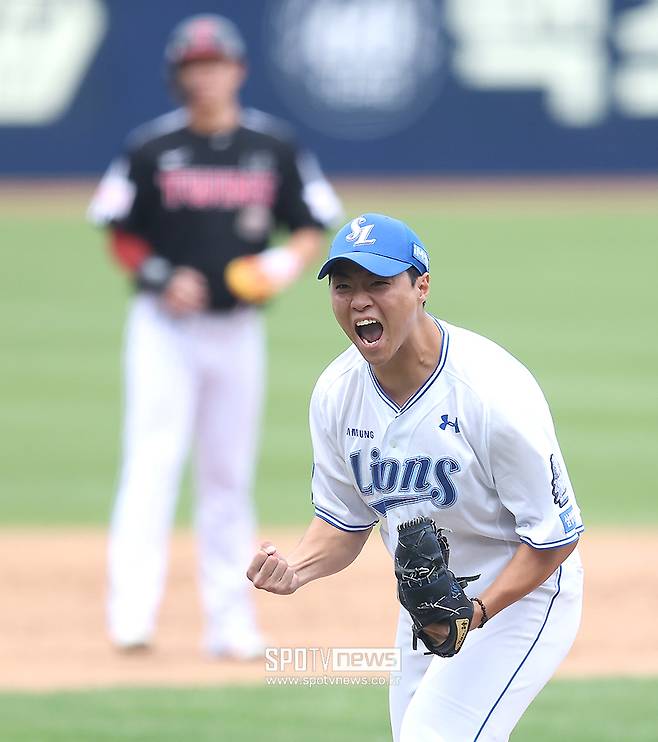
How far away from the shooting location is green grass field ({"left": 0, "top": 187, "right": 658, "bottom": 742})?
6094 millimetres

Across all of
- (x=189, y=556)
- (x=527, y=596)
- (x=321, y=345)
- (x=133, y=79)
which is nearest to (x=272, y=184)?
(x=189, y=556)

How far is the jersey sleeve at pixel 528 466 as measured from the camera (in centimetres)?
379

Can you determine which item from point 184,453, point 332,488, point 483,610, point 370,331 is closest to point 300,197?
point 184,453

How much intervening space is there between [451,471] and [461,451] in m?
0.07

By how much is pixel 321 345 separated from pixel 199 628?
27.2 ft

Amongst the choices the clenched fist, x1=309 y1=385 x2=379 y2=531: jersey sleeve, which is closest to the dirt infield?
x1=309 y1=385 x2=379 y2=531: jersey sleeve

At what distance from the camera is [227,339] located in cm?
698

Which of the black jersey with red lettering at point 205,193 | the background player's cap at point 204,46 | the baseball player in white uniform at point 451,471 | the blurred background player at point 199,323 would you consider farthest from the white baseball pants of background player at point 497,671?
the background player's cap at point 204,46

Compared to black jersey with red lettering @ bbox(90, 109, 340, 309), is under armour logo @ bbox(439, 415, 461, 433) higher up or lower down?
higher up

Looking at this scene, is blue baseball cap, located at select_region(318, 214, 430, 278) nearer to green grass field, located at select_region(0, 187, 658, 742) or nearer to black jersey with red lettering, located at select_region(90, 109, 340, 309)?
green grass field, located at select_region(0, 187, 658, 742)

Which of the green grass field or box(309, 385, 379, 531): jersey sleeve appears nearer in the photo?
box(309, 385, 379, 531): jersey sleeve

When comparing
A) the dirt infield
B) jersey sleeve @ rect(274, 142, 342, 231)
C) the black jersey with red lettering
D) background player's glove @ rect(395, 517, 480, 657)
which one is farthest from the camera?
jersey sleeve @ rect(274, 142, 342, 231)

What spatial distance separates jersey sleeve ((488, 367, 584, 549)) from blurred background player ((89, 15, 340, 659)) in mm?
3127

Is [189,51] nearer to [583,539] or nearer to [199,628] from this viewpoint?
[199,628]
